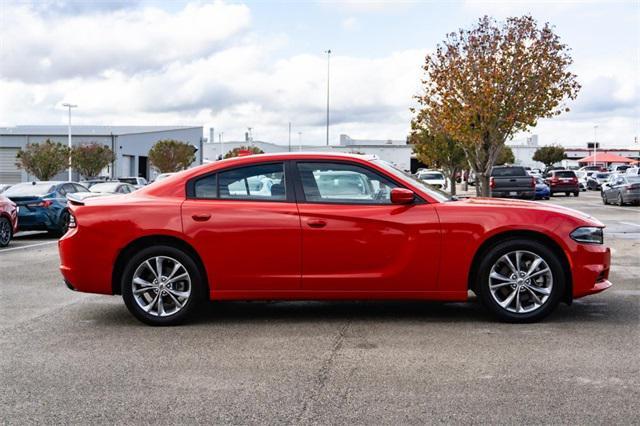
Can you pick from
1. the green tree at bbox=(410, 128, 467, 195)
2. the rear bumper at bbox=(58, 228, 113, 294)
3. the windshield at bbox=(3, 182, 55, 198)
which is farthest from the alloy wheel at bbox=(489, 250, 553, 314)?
the green tree at bbox=(410, 128, 467, 195)

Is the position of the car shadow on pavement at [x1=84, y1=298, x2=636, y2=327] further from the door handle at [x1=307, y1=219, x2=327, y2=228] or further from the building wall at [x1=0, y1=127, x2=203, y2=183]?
the building wall at [x1=0, y1=127, x2=203, y2=183]

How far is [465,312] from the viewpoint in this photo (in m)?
7.46

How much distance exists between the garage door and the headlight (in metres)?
63.1

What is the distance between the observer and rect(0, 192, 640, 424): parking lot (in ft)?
14.6

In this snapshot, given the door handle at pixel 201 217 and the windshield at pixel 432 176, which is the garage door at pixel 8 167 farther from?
the door handle at pixel 201 217

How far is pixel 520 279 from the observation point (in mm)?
6770

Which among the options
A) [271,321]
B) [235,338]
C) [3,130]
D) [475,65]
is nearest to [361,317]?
[271,321]

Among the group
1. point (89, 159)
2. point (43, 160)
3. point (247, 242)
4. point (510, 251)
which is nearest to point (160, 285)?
point (247, 242)

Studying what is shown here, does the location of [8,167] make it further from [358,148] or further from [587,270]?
[587,270]

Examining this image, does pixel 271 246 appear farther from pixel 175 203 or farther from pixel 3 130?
pixel 3 130

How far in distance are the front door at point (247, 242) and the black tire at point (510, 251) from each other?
5.43ft

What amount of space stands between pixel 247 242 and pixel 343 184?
1.02 meters

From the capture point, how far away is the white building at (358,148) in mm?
94562

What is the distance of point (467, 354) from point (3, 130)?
69.4m
